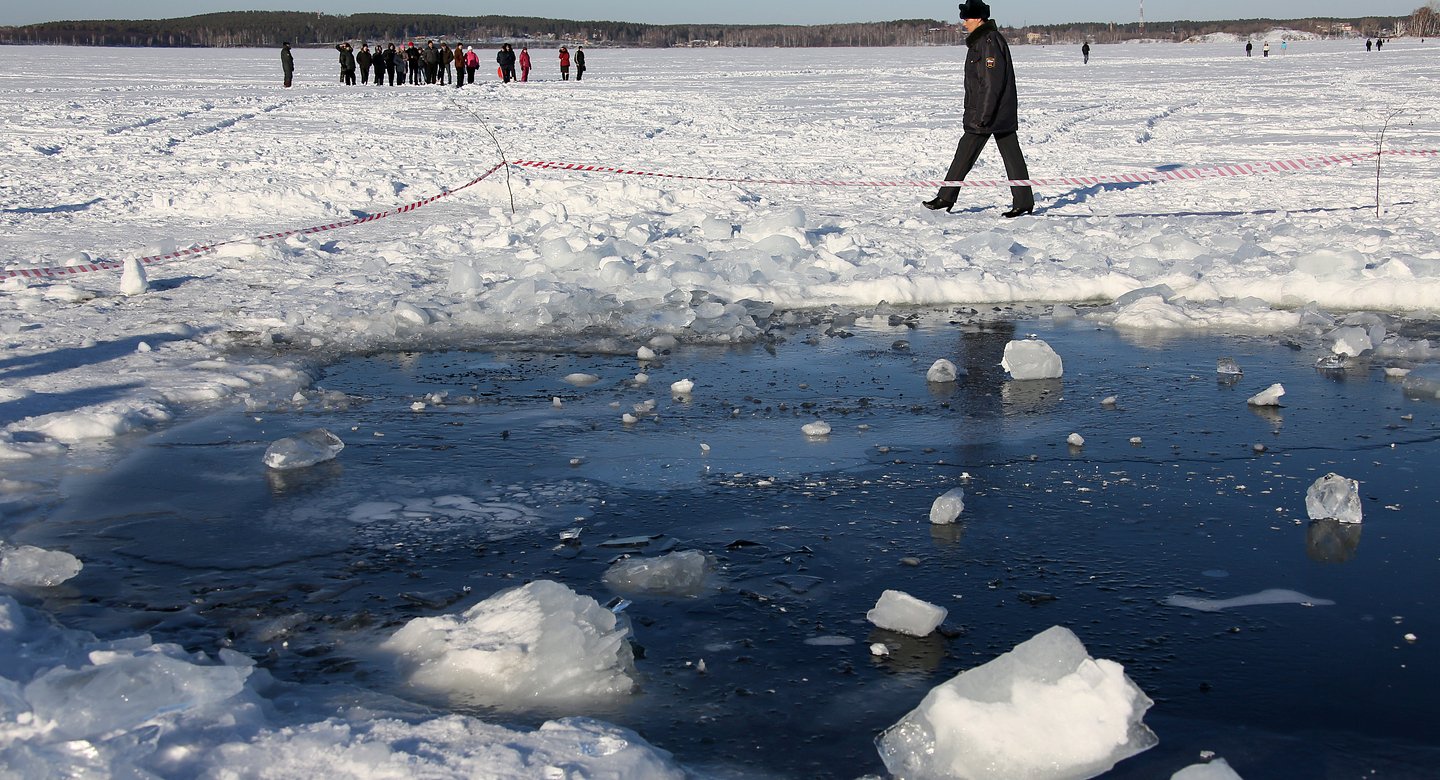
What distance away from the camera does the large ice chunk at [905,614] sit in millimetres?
3500

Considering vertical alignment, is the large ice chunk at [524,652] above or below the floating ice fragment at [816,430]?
below

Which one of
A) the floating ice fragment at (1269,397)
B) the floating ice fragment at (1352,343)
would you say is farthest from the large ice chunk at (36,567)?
the floating ice fragment at (1352,343)

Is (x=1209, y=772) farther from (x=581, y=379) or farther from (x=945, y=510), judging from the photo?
(x=581, y=379)

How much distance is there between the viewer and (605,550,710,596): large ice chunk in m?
3.87

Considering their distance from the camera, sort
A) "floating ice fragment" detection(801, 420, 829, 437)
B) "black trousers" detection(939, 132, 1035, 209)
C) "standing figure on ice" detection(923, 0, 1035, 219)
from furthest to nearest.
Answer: "black trousers" detection(939, 132, 1035, 209)
"standing figure on ice" detection(923, 0, 1035, 219)
"floating ice fragment" detection(801, 420, 829, 437)

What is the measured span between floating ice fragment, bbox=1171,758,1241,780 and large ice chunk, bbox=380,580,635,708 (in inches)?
50.6

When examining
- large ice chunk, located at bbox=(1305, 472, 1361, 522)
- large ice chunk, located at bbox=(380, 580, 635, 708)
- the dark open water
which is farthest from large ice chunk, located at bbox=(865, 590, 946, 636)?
large ice chunk, located at bbox=(1305, 472, 1361, 522)

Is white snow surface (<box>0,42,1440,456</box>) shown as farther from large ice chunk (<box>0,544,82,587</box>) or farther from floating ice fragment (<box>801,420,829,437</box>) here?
floating ice fragment (<box>801,420,829,437</box>)

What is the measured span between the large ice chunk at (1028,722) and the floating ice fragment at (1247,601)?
757 mm

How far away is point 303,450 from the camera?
5047mm

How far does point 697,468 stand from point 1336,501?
7.16ft

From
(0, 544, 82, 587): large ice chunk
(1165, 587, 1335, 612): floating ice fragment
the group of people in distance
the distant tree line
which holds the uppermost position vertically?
the distant tree line

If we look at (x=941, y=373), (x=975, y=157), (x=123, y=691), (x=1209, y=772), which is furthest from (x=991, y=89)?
(x=123, y=691)

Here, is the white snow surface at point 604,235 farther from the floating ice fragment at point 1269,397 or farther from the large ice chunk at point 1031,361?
the floating ice fragment at point 1269,397
